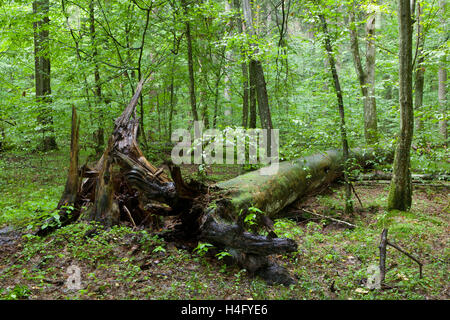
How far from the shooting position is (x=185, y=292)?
3270 mm

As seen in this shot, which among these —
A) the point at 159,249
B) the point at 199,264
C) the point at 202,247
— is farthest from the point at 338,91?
the point at 159,249

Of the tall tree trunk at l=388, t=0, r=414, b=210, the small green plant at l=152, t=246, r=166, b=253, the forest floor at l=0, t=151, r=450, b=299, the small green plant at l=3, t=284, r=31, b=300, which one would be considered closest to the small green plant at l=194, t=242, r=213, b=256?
the forest floor at l=0, t=151, r=450, b=299

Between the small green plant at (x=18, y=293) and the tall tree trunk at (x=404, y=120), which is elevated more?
the tall tree trunk at (x=404, y=120)

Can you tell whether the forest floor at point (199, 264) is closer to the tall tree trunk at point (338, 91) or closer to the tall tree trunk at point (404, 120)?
the tall tree trunk at point (404, 120)

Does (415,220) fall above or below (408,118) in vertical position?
below

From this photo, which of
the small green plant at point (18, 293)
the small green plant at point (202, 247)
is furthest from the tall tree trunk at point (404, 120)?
the small green plant at point (18, 293)

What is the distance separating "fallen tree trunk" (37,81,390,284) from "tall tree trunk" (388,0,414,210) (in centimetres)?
241

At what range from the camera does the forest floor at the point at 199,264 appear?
326 centimetres

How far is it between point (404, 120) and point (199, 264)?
15.5ft

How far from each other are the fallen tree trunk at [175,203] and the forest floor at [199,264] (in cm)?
27

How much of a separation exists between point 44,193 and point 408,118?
8.57 meters

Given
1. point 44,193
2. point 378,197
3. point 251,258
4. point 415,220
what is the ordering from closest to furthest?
point 251,258, point 415,220, point 44,193, point 378,197

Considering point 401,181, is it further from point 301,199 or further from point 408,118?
point 301,199
